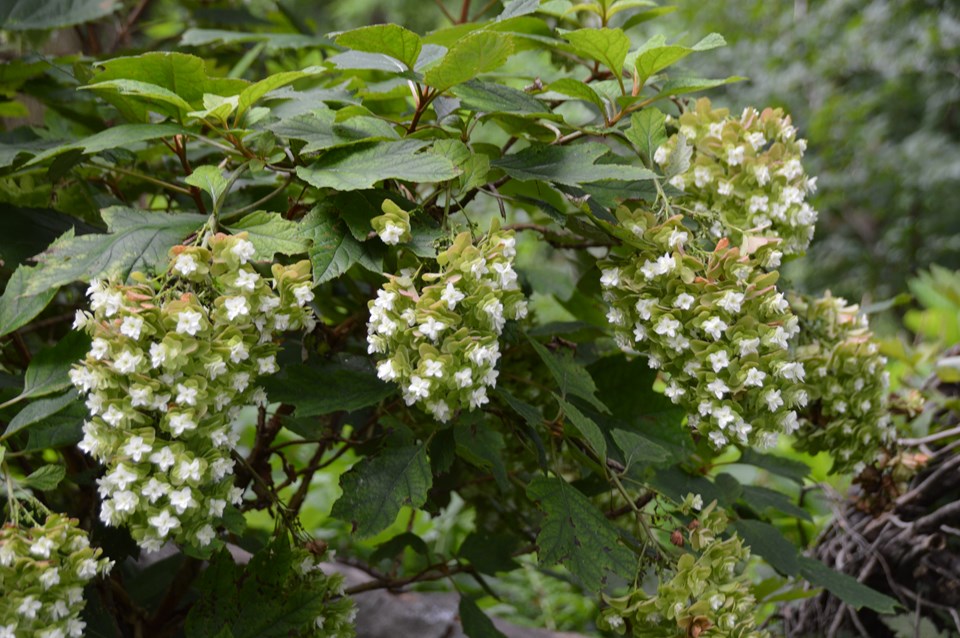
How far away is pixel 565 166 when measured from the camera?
0.87 m

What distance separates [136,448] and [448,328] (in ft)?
0.87

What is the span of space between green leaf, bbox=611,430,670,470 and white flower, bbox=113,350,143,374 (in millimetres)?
467

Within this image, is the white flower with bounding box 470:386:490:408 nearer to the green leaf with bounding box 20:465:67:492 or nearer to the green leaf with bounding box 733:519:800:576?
the green leaf with bounding box 20:465:67:492

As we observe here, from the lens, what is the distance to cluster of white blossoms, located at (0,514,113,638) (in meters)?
0.65

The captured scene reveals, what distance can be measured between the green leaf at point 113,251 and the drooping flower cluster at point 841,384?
2.49 ft

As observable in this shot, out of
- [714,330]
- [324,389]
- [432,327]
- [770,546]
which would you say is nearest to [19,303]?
[324,389]

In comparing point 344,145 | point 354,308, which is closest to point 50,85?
point 354,308

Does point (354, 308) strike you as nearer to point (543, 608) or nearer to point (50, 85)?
point (50, 85)

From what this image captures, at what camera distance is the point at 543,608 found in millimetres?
1844

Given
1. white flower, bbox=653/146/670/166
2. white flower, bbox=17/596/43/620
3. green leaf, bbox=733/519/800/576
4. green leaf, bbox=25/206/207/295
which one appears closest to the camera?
white flower, bbox=17/596/43/620

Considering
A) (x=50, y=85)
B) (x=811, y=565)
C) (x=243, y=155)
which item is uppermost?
(x=243, y=155)

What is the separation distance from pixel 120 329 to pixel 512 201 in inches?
18.7

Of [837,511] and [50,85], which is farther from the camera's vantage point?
[837,511]

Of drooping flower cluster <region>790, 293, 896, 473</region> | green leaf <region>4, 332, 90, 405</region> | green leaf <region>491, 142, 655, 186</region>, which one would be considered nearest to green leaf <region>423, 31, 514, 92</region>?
green leaf <region>491, 142, 655, 186</region>
